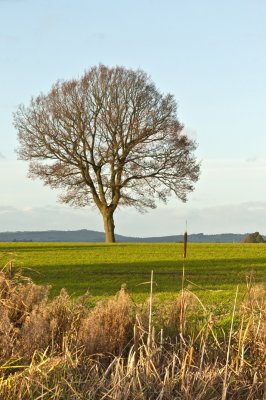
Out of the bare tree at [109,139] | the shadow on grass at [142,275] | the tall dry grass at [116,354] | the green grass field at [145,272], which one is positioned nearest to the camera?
the tall dry grass at [116,354]

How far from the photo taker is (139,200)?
4356cm

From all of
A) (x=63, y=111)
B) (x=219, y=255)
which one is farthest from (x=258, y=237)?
(x=219, y=255)

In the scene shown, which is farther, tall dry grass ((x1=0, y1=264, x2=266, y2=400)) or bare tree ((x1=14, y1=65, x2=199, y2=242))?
bare tree ((x1=14, y1=65, x2=199, y2=242))

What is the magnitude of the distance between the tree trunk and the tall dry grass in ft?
113

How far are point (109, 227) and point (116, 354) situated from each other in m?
36.5

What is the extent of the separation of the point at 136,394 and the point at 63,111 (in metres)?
38.1

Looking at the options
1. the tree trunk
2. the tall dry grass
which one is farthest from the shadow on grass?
the tree trunk

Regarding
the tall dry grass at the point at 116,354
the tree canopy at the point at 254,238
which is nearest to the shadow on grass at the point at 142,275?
the tall dry grass at the point at 116,354

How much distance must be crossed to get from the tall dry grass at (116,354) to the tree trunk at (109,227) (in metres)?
34.3

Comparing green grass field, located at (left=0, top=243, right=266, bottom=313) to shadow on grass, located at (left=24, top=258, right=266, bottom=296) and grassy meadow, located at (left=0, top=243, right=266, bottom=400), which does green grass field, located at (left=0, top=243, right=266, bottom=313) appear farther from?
grassy meadow, located at (left=0, top=243, right=266, bottom=400)

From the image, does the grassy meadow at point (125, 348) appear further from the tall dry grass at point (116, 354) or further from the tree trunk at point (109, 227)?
the tree trunk at point (109, 227)

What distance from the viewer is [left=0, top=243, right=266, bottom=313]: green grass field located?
1520 centimetres

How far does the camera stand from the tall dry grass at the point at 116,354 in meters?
5.80

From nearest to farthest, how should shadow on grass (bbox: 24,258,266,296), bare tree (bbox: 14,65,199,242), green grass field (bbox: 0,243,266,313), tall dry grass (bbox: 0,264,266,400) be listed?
1. tall dry grass (bbox: 0,264,266,400)
2. green grass field (bbox: 0,243,266,313)
3. shadow on grass (bbox: 24,258,266,296)
4. bare tree (bbox: 14,65,199,242)
